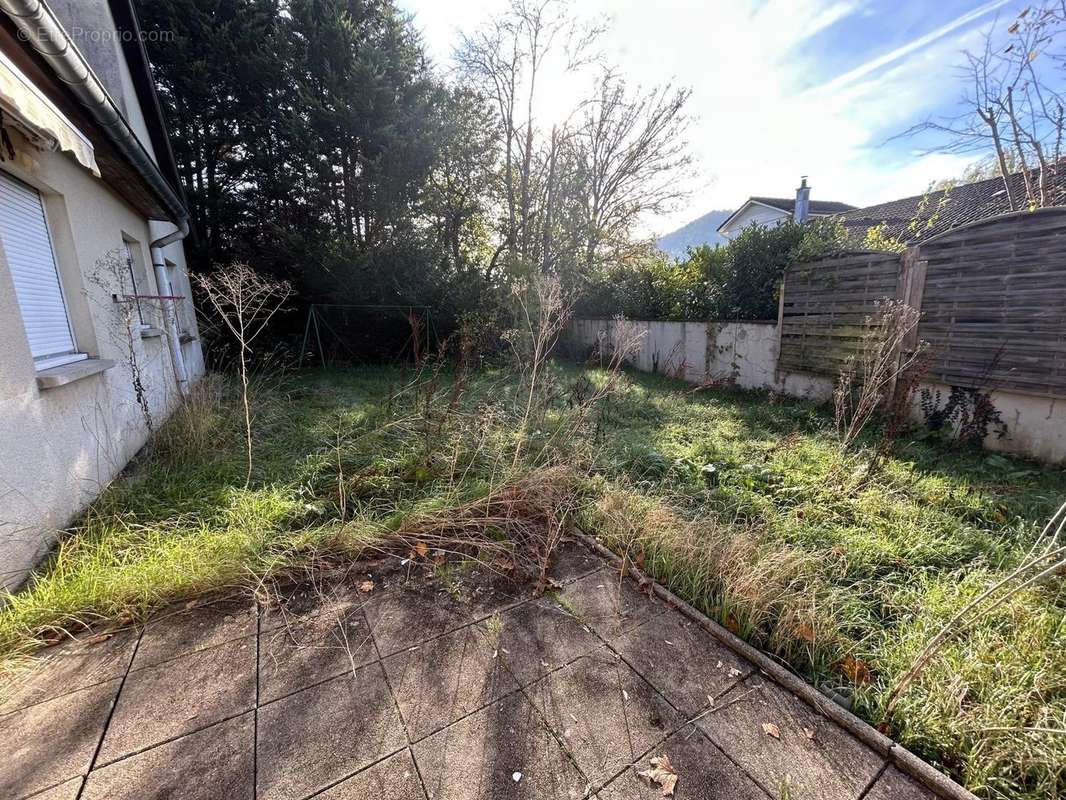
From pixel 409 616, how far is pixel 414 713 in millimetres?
552

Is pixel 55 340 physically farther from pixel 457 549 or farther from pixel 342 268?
pixel 342 268

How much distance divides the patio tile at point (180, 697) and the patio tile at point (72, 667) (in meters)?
0.14

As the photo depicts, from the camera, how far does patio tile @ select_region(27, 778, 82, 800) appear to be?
1245 millimetres

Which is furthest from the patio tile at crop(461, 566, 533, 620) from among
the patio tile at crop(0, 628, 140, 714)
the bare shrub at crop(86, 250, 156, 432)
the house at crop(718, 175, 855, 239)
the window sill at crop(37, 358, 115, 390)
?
the house at crop(718, 175, 855, 239)

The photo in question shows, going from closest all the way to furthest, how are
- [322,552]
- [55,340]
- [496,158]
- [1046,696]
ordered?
[1046,696], [322,552], [55,340], [496,158]

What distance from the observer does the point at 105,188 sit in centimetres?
418

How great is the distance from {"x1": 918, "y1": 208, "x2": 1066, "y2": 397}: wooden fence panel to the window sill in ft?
23.4

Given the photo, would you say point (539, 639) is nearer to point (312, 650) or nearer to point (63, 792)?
point (312, 650)

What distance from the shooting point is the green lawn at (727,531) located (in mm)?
1607

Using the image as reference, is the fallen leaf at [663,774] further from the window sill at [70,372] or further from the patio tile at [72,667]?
the window sill at [70,372]

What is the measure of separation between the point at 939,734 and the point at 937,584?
1079 millimetres

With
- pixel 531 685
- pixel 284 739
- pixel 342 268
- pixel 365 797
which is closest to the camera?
pixel 365 797

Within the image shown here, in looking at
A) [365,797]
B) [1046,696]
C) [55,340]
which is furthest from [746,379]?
[55,340]

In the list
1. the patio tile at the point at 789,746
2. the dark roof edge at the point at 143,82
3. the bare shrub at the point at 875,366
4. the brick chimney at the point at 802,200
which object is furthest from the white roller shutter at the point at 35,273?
the brick chimney at the point at 802,200
